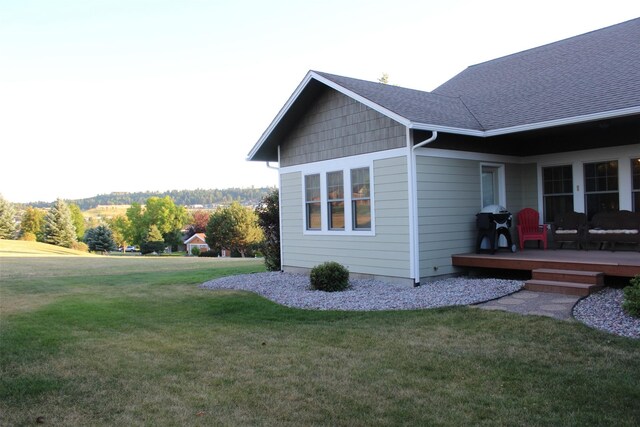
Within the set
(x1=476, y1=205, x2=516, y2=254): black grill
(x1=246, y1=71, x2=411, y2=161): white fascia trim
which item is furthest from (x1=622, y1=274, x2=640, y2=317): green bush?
(x1=246, y1=71, x2=411, y2=161): white fascia trim

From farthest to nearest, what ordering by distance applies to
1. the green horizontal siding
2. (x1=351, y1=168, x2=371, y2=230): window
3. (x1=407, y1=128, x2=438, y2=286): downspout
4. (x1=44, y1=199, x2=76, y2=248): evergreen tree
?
(x1=44, y1=199, x2=76, y2=248): evergreen tree, (x1=351, y1=168, x2=371, y2=230): window, the green horizontal siding, (x1=407, y1=128, x2=438, y2=286): downspout

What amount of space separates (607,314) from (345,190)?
5809 millimetres

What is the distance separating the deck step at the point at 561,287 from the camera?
758 cm

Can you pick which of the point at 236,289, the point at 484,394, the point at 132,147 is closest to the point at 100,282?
the point at 236,289

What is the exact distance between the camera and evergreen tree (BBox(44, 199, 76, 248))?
54.6 metres

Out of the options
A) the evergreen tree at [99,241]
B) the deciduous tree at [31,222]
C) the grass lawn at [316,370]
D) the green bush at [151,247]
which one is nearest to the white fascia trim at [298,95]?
the grass lawn at [316,370]

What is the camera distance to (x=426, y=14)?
1523 centimetres

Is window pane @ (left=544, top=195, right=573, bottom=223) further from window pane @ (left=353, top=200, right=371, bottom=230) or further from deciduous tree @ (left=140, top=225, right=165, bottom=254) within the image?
deciduous tree @ (left=140, top=225, right=165, bottom=254)

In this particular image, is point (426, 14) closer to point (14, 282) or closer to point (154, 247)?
point (14, 282)

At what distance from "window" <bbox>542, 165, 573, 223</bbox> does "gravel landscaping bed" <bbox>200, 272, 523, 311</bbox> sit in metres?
3.19

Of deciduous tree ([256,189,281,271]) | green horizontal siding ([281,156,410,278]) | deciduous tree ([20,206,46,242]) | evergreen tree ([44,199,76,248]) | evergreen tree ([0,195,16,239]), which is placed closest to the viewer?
green horizontal siding ([281,156,410,278])

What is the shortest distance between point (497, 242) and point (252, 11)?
10.9 metres

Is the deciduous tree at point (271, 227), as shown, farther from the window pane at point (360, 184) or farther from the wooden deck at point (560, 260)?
the wooden deck at point (560, 260)

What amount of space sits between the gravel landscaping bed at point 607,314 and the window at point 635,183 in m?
3.16
